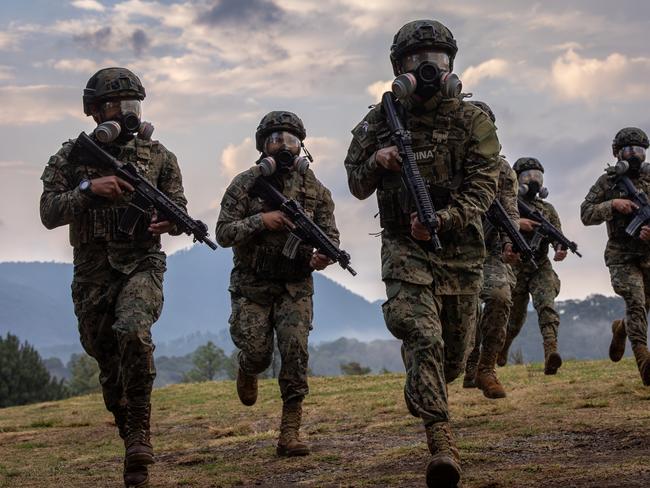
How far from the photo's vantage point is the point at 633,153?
12.1 meters

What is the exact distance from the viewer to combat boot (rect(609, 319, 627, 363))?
1400 cm

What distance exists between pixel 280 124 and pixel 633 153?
4983mm

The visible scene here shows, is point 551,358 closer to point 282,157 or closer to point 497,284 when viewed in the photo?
point 497,284

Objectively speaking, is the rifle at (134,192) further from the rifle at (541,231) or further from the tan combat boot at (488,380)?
the rifle at (541,231)

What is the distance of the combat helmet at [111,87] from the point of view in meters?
8.03

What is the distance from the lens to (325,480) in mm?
7305

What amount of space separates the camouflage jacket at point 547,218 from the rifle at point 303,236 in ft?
19.3

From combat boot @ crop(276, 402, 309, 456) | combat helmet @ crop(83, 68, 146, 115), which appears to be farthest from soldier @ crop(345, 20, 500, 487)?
combat boot @ crop(276, 402, 309, 456)

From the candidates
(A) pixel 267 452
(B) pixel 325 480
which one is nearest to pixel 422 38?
(B) pixel 325 480

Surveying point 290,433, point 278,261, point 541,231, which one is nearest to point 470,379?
point 541,231

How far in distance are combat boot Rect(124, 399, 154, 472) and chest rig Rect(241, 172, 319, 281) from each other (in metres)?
1.98

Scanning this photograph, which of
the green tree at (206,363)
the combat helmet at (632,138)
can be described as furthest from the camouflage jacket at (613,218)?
the green tree at (206,363)

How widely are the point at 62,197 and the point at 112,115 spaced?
835mm

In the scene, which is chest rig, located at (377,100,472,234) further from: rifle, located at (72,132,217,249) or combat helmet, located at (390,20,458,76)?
rifle, located at (72,132,217,249)
